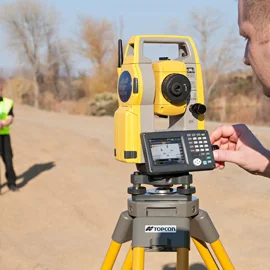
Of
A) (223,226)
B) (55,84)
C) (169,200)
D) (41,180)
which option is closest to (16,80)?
(55,84)

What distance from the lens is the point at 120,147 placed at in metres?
2.89

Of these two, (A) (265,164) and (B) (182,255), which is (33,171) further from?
(A) (265,164)

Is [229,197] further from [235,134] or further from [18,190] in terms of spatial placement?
[235,134]

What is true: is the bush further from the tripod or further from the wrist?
the wrist

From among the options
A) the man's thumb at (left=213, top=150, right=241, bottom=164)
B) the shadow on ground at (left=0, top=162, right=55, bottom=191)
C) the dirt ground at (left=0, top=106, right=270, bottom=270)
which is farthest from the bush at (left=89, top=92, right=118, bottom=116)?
the man's thumb at (left=213, top=150, right=241, bottom=164)

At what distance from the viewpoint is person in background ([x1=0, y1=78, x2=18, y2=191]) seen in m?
6.93

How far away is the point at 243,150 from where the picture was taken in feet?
6.72

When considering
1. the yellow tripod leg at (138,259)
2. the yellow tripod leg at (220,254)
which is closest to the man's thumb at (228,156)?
the yellow tripod leg at (138,259)

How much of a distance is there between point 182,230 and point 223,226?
8.89ft

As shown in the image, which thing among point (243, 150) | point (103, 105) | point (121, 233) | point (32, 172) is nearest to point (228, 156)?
point (243, 150)

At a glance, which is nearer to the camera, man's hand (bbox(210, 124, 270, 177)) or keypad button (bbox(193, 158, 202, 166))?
man's hand (bbox(210, 124, 270, 177))

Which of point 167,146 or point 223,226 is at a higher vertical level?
point 167,146

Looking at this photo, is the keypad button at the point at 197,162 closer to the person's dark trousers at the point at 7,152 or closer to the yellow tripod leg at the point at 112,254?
the yellow tripod leg at the point at 112,254

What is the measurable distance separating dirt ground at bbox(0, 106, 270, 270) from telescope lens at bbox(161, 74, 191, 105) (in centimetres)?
194
